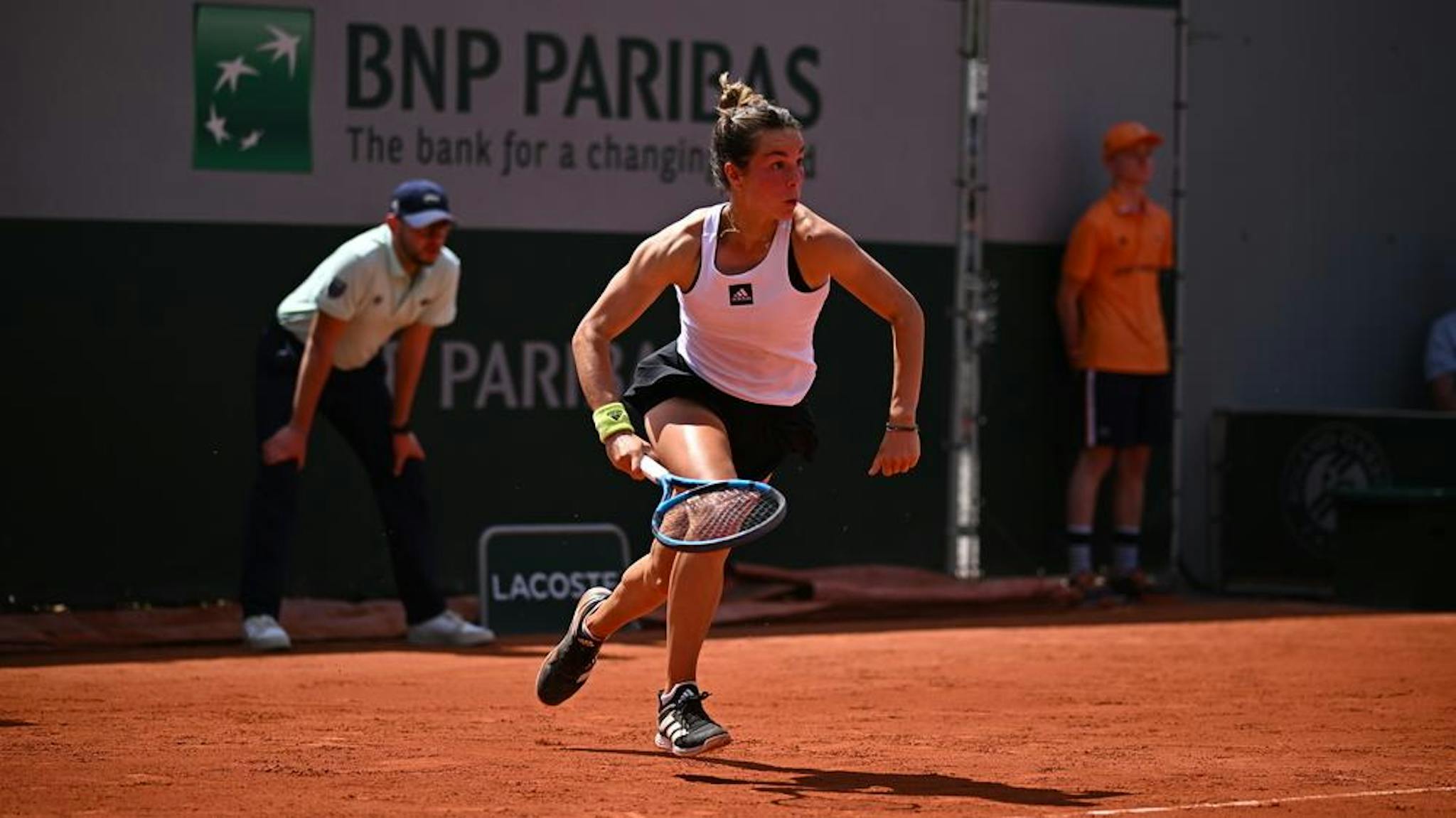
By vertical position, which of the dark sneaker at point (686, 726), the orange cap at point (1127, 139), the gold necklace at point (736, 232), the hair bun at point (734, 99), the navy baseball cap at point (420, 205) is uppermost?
the orange cap at point (1127, 139)

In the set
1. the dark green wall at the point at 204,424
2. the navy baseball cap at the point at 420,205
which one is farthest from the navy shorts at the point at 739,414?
the dark green wall at the point at 204,424

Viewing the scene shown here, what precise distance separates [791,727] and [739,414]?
133 centimetres

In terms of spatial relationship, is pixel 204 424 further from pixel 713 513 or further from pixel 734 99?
pixel 713 513

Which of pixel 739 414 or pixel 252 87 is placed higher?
pixel 252 87

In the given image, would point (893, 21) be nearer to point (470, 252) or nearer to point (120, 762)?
point (470, 252)

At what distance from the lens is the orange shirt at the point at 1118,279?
12.3 m

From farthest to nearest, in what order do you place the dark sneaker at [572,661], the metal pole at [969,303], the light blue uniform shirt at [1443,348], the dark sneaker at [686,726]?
the light blue uniform shirt at [1443,348] < the metal pole at [969,303] < the dark sneaker at [572,661] < the dark sneaker at [686,726]

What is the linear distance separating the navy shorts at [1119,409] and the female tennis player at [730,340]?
5778 mm

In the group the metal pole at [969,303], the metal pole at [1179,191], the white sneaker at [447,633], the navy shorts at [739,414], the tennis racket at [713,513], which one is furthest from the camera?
the metal pole at [1179,191]

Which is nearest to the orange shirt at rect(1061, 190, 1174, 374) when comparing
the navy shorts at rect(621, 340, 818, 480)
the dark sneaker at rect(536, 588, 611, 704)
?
the navy shorts at rect(621, 340, 818, 480)

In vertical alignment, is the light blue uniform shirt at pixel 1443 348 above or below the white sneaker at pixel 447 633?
above

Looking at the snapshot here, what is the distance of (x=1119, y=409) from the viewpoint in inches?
486

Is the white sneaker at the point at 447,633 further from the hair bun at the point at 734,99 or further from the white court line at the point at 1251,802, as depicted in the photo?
the white court line at the point at 1251,802

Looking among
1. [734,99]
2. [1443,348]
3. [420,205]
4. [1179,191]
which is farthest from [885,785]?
[1443,348]
